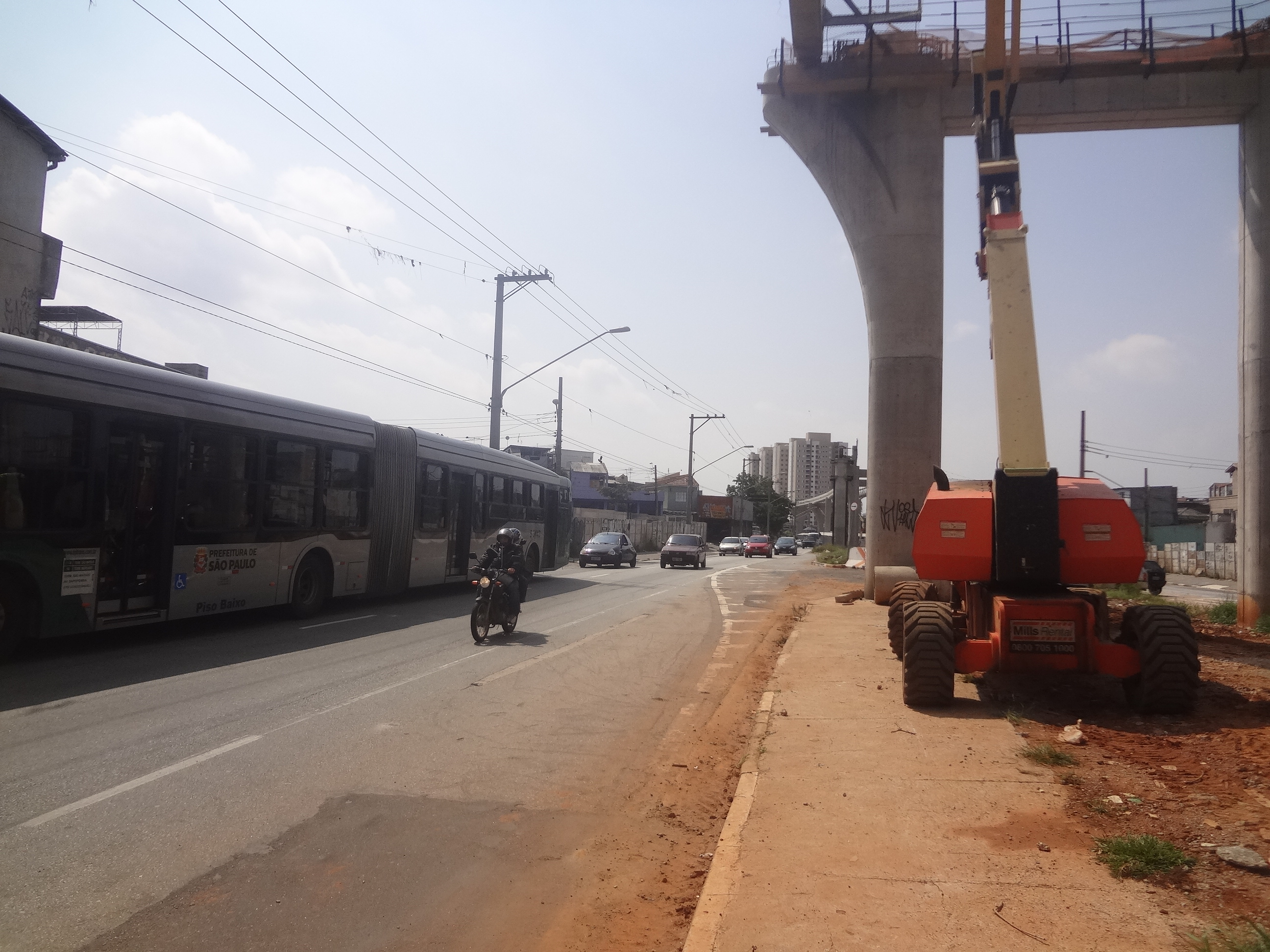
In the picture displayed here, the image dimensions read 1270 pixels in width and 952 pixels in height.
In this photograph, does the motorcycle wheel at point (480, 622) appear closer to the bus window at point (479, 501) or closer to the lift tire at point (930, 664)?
the lift tire at point (930, 664)

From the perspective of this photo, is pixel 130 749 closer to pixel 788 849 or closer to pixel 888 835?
pixel 788 849

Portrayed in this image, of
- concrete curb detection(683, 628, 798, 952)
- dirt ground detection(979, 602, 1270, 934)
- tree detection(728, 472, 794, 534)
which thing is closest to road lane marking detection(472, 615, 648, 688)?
concrete curb detection(683, 628, 798, 952)

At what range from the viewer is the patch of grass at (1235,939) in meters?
3.28

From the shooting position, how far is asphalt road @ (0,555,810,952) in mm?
4145

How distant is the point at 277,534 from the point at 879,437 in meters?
12.4

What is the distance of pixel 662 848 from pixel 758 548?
182ft

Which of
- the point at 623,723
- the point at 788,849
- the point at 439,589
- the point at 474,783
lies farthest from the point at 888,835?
the point at 439,589

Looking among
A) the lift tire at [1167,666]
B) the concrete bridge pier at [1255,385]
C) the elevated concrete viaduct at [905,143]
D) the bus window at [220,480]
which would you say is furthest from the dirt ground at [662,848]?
the concrete bridge pier at [1255,385]

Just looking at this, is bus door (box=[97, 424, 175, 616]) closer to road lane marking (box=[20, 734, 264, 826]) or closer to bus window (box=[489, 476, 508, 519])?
road lane marking (box=[20, 734, 264, 826])

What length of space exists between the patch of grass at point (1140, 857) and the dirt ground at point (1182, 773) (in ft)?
0.22

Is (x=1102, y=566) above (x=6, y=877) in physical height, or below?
above

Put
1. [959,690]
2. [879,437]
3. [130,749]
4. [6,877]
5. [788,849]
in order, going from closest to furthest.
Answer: [6,877], [788,849], [130,749], [959,690], [879,437]

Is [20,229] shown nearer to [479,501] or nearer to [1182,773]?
[479,501]

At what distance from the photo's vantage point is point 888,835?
4.92 meters
